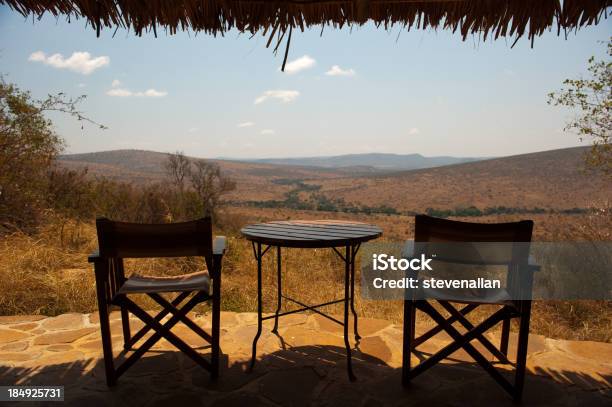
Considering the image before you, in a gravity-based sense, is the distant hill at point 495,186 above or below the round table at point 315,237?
below

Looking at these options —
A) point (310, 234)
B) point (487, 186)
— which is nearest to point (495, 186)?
point (487, 186)

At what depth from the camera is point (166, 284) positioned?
2324 millimetres

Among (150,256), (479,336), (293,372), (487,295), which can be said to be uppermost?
(150,256)

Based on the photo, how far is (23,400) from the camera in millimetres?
2127

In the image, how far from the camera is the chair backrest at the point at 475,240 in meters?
2.01

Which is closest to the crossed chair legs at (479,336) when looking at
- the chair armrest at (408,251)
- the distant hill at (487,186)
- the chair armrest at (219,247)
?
the chair armrest at (408,251)

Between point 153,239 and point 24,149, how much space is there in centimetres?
510

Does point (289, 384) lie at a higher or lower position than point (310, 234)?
lower

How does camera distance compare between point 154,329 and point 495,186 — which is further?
point 495,186

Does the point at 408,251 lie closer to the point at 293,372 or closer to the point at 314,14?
A: the point at 293,372

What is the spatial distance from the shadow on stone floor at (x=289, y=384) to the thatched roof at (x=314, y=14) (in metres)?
2.27

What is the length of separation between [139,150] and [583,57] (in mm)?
57023

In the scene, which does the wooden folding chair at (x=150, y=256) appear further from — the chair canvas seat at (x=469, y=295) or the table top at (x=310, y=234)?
the chair canvas seat at (x=469, y=295)

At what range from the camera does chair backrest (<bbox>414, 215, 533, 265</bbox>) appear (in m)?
2.01
